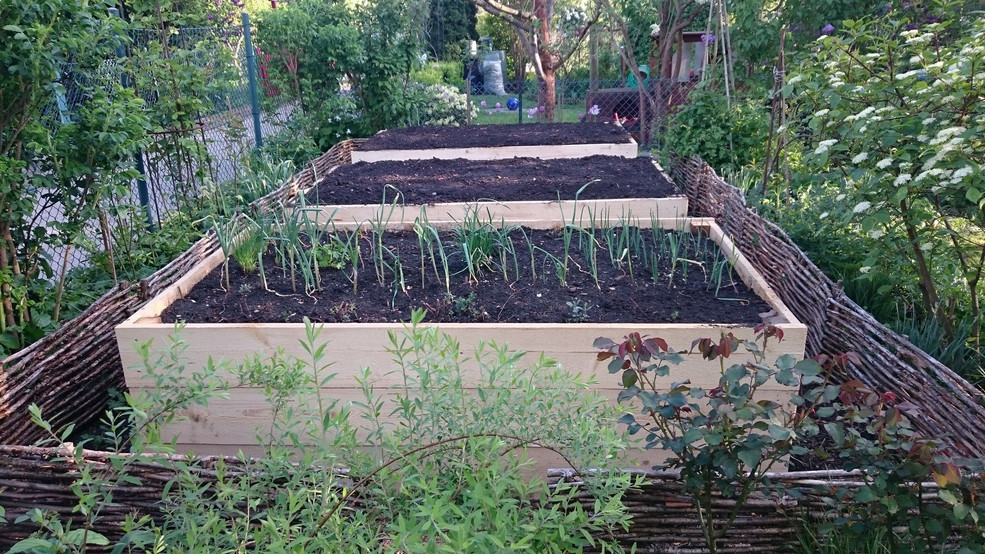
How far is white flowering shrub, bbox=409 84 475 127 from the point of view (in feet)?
27.3

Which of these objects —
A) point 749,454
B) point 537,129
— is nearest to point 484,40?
point 537,129

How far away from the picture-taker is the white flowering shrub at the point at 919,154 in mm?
2285

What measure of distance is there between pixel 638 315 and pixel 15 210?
2.55 metres

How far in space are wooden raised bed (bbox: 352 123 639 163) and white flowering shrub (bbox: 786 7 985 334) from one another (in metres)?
2.83

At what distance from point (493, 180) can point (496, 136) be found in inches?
81.5

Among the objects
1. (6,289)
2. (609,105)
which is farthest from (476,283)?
(609,105)

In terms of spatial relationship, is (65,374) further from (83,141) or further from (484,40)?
(484,40)

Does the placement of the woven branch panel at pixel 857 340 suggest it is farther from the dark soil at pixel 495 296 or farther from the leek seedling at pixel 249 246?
the leek seedling at pixel 249 246

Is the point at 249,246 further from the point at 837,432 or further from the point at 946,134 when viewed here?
the point at 946,134

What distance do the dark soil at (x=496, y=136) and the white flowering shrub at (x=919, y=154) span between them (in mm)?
3232

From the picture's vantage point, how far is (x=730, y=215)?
12.5 ft

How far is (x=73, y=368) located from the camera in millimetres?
2514

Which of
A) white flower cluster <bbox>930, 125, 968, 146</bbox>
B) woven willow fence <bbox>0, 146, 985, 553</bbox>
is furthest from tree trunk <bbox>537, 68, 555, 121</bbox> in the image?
white flower cluster <bbox>930, 125, 968, 146</bbox>

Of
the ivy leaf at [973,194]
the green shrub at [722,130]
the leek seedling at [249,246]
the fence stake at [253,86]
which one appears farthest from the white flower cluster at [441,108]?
the ivy leaf at [973,194]
